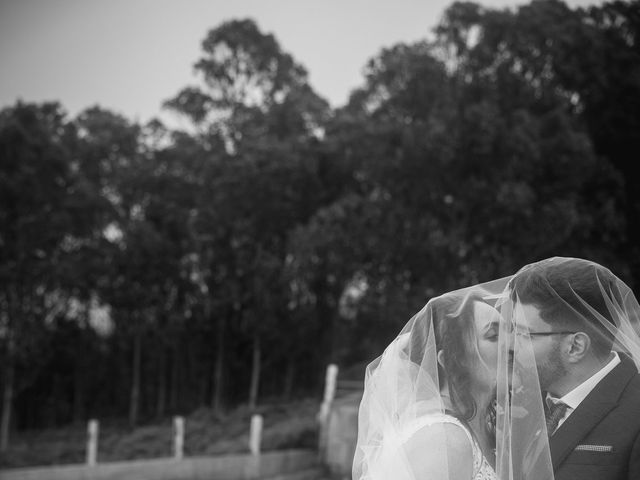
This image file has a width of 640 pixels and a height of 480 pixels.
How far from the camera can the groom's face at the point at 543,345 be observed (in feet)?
7.16

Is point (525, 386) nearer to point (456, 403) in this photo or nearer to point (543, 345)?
point (543, 345)

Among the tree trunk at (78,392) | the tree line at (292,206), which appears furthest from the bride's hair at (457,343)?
the tree trunk at (78,392)

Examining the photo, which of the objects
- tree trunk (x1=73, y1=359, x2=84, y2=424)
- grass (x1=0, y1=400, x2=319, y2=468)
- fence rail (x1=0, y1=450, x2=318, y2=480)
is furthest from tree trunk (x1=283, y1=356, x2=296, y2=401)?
fence rail (x1=0, y1=450, x2=318, y2=480)

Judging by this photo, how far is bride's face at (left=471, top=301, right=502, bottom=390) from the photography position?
2.37m

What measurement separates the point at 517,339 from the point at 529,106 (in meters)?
17.4

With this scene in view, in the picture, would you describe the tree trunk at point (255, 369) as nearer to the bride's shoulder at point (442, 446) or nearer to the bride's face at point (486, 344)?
the bride's face at point (486, 344)

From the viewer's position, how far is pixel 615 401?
2.00 m

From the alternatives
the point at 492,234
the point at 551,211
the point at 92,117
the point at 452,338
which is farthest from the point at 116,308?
the point at 452,338

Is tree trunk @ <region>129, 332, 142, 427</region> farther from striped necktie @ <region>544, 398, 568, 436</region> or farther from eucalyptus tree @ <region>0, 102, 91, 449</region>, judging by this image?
striped necktie @ <region>544, 398, 568, 436</region>

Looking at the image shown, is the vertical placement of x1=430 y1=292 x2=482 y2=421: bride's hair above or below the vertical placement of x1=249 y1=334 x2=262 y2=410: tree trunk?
above

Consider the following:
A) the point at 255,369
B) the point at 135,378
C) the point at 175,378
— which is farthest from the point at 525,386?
the point at 175,378

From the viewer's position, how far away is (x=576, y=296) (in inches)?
85.8

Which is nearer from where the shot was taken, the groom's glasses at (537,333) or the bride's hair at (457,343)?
the groom's glasses at (537,333)

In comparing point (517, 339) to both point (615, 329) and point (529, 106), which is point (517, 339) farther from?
point (529, 106)
